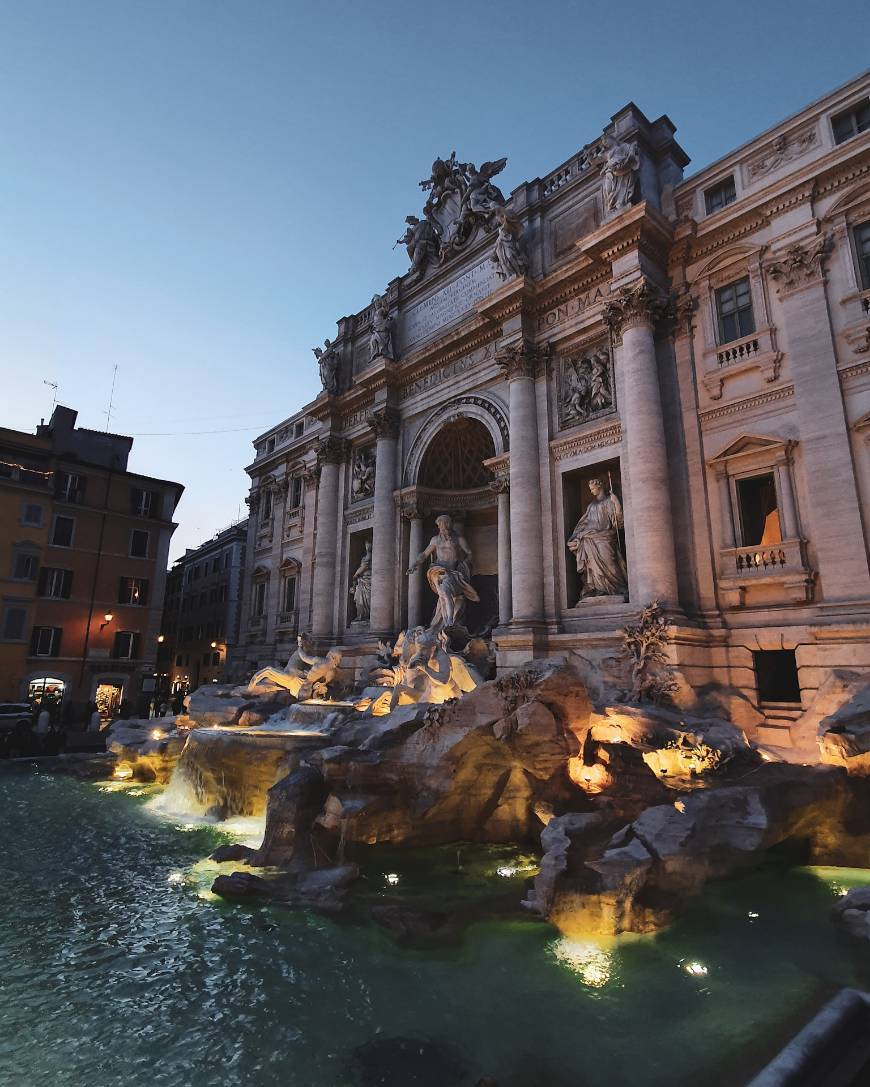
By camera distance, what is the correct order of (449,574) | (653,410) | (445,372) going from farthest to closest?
(445,372) → (449,574) → (653,410)

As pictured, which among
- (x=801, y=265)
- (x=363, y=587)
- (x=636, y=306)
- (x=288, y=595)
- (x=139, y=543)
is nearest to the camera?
(x=801, y=265)

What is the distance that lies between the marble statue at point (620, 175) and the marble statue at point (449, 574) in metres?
9.06

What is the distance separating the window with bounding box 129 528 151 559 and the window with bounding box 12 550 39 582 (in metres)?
4.01

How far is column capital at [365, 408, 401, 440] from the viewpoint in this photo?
21.0 m

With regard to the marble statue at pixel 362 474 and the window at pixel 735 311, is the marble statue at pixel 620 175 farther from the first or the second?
the marble statue at pixel 362 474

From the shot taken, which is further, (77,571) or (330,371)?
(77,571)

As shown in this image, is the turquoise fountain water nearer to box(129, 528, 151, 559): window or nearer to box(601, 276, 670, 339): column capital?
box(601, 276, 670, 339): column capital

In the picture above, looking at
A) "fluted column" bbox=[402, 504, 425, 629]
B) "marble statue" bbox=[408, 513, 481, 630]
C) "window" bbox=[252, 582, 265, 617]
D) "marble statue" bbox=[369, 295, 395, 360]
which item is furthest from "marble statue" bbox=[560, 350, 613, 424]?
"window" bbox=[252, 582, 265, 617]

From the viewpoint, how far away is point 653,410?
13.6 m

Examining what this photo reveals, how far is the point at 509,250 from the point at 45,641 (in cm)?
2427

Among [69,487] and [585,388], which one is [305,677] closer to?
[585,388]

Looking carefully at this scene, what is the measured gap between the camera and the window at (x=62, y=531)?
27422mm

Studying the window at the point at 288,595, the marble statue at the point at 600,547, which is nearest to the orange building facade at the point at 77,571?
the window at the point at 288,595

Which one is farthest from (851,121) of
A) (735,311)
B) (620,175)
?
(620,175)
